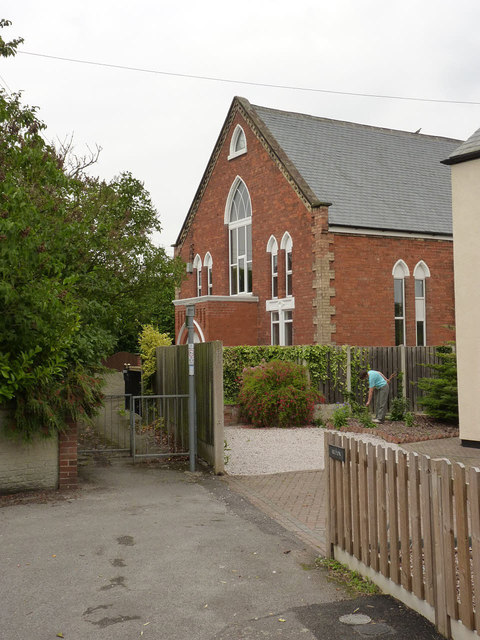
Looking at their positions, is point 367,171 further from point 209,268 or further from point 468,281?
point 468,281

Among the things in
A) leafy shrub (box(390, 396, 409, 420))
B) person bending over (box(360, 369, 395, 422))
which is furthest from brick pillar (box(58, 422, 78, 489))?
leafy shrub (box(390, 396, 409, 420))

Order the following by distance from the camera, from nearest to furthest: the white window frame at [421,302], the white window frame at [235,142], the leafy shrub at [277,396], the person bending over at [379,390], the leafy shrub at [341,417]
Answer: the leafy shrub at [341,417] → the leafy shrub at [277,396] → the person bending over at [379,390] → the white window frame at [421,302] → the white window frame at [235,142]

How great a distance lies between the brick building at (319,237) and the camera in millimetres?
22750

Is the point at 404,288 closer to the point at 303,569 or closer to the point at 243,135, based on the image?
the point at 243,135

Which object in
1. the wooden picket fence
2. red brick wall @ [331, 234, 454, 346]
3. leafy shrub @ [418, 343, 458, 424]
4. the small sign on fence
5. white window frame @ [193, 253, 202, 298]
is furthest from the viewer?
white window frame @ [193, 253, 202, 298]

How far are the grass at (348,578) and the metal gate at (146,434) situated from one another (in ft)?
17.4

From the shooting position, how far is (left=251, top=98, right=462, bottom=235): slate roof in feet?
78.3

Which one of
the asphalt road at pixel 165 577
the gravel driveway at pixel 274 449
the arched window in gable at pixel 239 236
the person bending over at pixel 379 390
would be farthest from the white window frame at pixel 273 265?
the asphalt road at pixel 165 577

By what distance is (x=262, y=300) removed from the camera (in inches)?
995

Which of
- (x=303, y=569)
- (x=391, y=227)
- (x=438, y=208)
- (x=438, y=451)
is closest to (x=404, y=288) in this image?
(x=391, y=227)

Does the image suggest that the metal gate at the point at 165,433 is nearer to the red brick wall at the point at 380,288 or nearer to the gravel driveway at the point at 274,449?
the gravel driveway at the point at 274,449

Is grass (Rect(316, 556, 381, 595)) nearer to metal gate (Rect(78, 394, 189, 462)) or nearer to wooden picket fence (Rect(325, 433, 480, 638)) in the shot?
wooden picket fence (Rect(325, 433, 480, 638))

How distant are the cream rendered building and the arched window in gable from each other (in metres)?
13.6

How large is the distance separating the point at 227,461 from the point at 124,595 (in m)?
6.07
